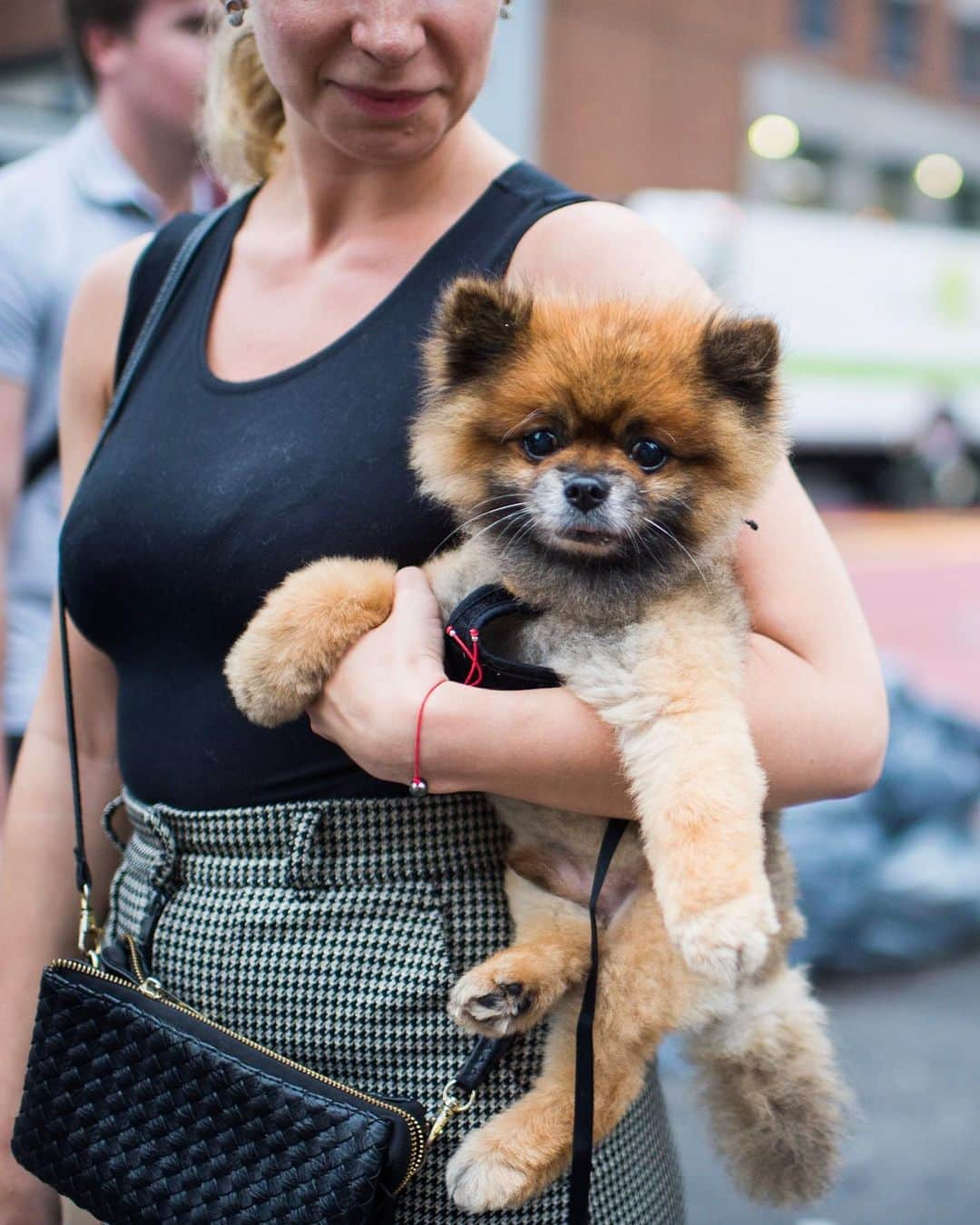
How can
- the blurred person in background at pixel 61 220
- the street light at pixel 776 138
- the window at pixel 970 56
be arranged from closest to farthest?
the blurred person in background at pixel 61 220 < the street light at pixel 776 138 < the window at pixel 970 56

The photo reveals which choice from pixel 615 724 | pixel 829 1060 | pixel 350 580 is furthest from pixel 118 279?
pixel 829 1060

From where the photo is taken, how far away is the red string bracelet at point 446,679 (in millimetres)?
1604

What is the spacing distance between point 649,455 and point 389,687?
1.64ft

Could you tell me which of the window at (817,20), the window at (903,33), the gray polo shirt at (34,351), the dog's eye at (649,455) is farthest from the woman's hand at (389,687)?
the window at (903,33)

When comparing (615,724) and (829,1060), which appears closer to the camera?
(615,724)

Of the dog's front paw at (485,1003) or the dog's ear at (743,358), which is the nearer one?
the dog's front paw at (485,1003)

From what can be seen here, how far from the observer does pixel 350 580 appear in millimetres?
1779

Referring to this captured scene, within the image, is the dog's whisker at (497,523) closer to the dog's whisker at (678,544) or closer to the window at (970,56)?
the dog's whisker at (678,544)

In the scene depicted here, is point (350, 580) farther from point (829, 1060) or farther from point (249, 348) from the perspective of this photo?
point (829, 1060)

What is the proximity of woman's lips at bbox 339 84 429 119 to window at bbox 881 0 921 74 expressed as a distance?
3144 centimetres

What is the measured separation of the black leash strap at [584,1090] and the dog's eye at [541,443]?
0.55 meters

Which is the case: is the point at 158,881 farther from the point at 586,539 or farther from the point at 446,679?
the point at 586,539

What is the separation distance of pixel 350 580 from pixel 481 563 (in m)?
0.21

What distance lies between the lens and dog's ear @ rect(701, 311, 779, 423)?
1.84 metres
